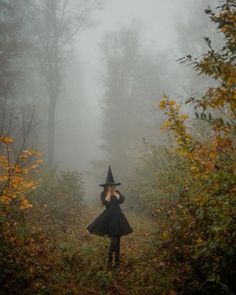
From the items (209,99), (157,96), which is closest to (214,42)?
(157,96)

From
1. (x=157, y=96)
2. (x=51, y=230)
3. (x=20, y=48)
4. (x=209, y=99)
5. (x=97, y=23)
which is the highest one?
(x=97, y=23)

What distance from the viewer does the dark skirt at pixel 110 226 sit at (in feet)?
26.3

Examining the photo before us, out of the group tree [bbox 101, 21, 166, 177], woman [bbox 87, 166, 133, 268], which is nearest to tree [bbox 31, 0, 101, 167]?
tree [bbox 101, 21, 166, 177]

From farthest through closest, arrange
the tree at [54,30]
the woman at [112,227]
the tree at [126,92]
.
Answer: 1. the tree at [126,92]
2. the tree at [54,30]
3. the woman at [112,227]

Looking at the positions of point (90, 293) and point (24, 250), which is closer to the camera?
point (90, 293)

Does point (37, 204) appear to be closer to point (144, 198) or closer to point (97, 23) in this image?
point (144, 198)

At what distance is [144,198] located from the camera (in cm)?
1535

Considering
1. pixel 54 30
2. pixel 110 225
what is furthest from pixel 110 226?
pixel 54 30

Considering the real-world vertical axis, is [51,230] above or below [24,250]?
above

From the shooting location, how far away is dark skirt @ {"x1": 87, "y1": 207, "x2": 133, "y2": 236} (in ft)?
26.3

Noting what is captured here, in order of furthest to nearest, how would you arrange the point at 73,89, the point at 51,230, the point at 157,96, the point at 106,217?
the point at 73,89 → the point at 157,96 → the point at 51,230 → the point at 106,217

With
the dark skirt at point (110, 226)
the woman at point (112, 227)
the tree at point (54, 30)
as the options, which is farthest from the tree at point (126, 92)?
the dark skirt at point (110, 226)

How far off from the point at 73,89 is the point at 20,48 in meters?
29.2

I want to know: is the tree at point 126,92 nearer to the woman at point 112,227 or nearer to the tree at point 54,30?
the tree at point 54,30
